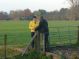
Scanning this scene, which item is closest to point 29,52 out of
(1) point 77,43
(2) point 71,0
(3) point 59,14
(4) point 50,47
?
(4) point 50,47

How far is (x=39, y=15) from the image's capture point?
578 inches

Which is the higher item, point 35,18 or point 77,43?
point 35,18

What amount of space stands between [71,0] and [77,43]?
1555 inches

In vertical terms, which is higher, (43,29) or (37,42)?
(43,29)

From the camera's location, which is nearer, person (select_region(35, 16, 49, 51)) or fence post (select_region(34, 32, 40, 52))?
fence post (select_region(34, 32, 40, 52))

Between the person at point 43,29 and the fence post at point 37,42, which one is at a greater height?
the person at point 43,29

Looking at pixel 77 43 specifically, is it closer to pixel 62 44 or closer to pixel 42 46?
pixel 62 44

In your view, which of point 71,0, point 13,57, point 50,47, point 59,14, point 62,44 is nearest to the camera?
point 13,57

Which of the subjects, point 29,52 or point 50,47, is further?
point 50,47

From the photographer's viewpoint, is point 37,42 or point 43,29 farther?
point 43,29

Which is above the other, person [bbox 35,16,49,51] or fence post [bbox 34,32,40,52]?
person [bbox 35,16,49,51]

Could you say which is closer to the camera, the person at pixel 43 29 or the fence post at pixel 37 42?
the fence post at pixel 37 42

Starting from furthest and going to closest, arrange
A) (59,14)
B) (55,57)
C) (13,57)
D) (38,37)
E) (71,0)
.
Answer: (59,14)
(71,0)
(38,37)
(13,57)
(55,57)

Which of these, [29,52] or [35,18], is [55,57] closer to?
[29,52]
